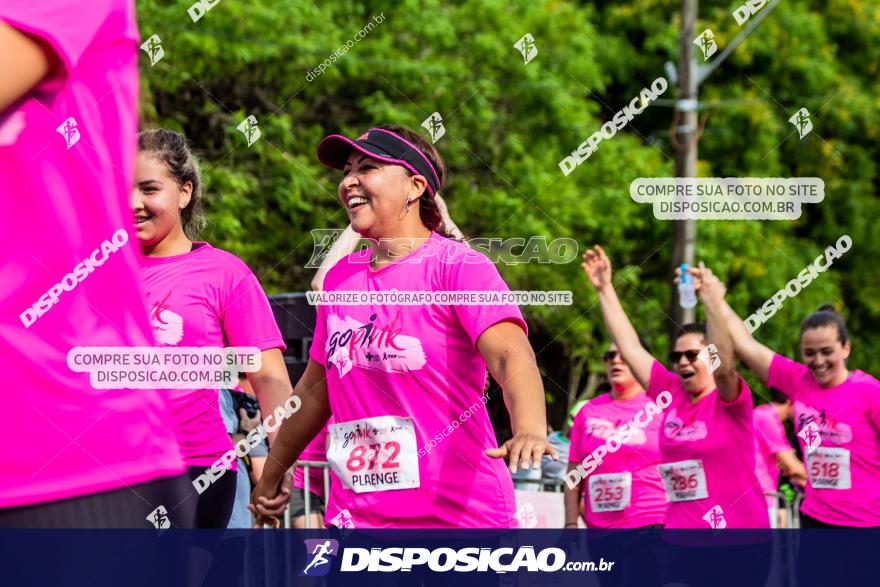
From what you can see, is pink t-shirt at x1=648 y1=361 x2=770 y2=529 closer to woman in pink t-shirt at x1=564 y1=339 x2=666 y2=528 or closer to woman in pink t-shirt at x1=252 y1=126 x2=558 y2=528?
woman in pink t-shirt at x1=564 y1=339 x2=666 y2=528

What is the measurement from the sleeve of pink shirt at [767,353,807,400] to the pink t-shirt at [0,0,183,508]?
15.5 feet

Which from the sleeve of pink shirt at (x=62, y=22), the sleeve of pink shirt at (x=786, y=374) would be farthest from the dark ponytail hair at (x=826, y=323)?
the sleeve of pink shirt at (x=62, y=22)

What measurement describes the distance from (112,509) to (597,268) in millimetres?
4387

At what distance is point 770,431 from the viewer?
A: 7.21m

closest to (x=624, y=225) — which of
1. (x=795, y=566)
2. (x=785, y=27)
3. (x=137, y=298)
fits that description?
(x=785, y=27)

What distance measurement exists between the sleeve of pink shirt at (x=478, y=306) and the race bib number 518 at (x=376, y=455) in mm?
319

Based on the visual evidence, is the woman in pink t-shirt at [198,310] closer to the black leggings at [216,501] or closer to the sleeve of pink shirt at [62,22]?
the black leggings at [216,501]

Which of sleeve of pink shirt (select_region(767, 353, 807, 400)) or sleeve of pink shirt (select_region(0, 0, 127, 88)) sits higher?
sleeve of pink shirt (select_region(767, 353, 807, 400))

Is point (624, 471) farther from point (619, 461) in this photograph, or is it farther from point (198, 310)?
point (198, 310)

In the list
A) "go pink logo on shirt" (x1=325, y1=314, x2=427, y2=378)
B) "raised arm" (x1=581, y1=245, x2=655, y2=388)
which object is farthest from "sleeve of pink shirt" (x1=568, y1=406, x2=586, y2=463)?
"go pink logo on shirt" (x1=325, y1=314, x2=427, y2=378)

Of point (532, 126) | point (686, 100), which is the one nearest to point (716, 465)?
point (686, 100)

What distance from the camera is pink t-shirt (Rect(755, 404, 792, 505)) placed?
6.88 metres

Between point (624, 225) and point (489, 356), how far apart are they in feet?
31.2

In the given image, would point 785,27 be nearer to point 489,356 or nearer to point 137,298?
point 489,356
